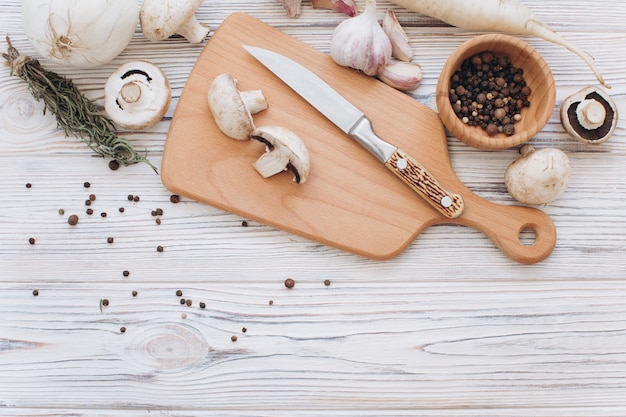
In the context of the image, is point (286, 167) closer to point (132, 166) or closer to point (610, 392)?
point (132, 166)

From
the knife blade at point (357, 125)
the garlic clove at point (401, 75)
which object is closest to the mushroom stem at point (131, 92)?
the knife blade at point (357, 125)

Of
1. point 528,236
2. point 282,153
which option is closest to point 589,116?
point 528,236

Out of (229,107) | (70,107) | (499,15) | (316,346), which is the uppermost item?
(499,15)

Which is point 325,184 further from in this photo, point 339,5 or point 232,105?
point 339,5

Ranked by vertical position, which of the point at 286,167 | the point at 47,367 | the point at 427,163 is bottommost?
the point at 47,367

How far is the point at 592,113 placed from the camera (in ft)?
4.30

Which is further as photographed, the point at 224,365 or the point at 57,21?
the point at 224,365

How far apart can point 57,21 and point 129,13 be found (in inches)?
5.9

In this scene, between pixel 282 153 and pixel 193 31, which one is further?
pixel 193 31

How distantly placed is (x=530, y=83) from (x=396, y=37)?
0.32m

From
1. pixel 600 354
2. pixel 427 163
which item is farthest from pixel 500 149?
pixel 600 354

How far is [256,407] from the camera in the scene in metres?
1.37

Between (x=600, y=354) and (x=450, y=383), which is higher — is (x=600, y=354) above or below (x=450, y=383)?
above

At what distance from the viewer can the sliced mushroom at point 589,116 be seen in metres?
1.32
